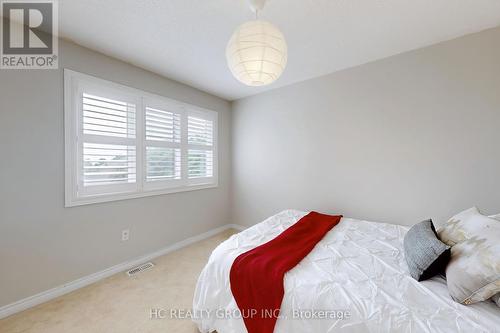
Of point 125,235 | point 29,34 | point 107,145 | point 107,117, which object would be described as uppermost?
point 29,34

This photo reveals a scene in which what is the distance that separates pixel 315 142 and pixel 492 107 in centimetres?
166

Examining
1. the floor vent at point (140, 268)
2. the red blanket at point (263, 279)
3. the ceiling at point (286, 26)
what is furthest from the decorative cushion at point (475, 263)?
the floor vent at point (140, 268)

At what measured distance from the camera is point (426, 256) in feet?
3.84

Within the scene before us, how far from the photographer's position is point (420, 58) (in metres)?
2.11

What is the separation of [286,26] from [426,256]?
6.59 ft

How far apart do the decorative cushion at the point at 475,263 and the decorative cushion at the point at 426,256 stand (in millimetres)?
48

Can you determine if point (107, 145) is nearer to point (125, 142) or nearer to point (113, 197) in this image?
point (125, 142)

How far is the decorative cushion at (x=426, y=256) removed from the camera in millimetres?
1134

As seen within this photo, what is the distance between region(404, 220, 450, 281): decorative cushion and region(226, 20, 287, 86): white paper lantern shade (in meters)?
1.45

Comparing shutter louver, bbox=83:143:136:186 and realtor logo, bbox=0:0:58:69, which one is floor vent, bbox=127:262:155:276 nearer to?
shutter louver, bbox=83:143:136:186

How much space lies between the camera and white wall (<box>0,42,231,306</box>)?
169 cm

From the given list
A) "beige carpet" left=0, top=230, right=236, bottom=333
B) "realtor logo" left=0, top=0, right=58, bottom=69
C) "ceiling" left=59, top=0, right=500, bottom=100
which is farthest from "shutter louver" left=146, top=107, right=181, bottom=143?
"beige carpet" left=0, top=230, right=236, bottom=333

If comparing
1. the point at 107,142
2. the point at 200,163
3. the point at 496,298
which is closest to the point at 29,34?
the point at 107,142

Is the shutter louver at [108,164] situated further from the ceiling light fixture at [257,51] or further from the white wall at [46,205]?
the ceiling light fixture at [257,51]
